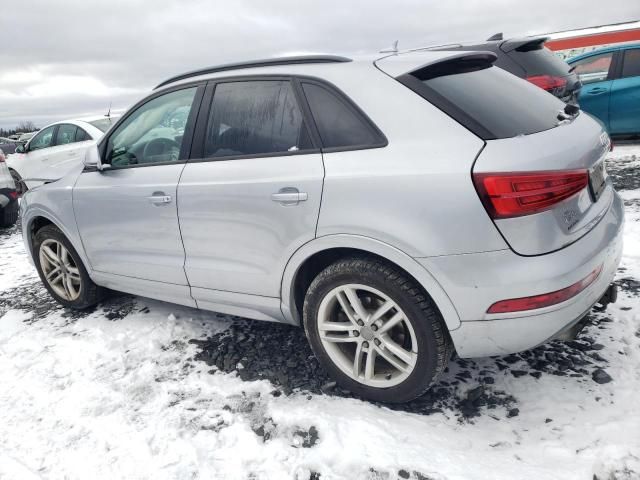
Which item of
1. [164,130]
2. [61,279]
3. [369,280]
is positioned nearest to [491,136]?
[369,280]

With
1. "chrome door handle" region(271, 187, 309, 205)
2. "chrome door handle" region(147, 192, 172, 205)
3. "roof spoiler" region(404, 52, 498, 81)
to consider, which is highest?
"roof spoiler" region(404, 52, 498, 81)

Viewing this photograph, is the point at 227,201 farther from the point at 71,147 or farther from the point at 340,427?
the point at 71,147

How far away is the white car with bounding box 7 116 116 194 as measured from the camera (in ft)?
28.8

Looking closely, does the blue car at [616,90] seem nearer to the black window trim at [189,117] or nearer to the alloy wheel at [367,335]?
the black window trim at [189,117]

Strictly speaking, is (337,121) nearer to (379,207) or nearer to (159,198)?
(379,207)

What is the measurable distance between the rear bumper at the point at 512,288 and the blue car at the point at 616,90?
6.29m

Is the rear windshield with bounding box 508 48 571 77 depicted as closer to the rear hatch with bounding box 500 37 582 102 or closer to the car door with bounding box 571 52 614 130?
the rear hatch with bounding box 500 37 582 102

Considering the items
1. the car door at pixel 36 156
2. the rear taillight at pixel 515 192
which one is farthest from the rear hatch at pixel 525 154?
the car door at pixel 36 156

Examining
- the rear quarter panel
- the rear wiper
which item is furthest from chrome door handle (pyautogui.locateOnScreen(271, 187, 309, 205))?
the rear wiper

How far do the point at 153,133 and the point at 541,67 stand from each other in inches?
172

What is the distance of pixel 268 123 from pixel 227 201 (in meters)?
0.49

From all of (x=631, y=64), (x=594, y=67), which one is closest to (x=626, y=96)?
(x=631, y=64)

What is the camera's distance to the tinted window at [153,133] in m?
3.14

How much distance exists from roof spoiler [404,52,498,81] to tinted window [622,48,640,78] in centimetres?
602
